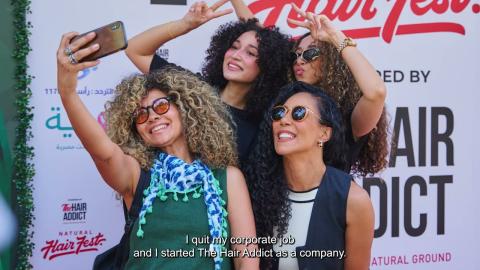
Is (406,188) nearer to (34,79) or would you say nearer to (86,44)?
(34,79)

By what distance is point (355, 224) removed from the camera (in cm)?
217

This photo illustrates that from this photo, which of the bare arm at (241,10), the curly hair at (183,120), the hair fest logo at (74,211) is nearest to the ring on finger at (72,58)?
the curly hair at (183,120)

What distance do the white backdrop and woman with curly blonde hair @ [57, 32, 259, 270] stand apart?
4.25ft

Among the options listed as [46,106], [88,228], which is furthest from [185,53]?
[88,228]

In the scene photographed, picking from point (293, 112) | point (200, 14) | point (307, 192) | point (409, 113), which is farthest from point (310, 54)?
point (409, 113)

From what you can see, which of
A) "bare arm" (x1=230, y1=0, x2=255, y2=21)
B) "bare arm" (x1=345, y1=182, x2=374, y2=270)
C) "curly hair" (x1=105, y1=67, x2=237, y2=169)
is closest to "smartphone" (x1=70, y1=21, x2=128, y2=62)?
"curly hair" (x1=105, y1=67, x2=237, y2=169)

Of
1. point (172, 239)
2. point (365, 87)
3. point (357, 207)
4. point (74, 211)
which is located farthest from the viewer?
point (74, 211)

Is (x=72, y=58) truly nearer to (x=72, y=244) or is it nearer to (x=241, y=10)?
(x=241, y=10)

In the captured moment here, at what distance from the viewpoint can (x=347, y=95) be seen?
8.30ft

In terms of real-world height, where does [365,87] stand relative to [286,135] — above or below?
above

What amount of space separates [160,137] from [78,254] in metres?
1.54

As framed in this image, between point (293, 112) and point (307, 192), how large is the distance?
0.96 ft

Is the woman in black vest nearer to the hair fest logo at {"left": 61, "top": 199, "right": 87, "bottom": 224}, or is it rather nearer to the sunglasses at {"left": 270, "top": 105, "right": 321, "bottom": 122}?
the sunglasses at {"left": 270, "top": 105, "right": 321, "bottom": 122}

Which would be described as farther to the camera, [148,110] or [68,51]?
[148,110]
